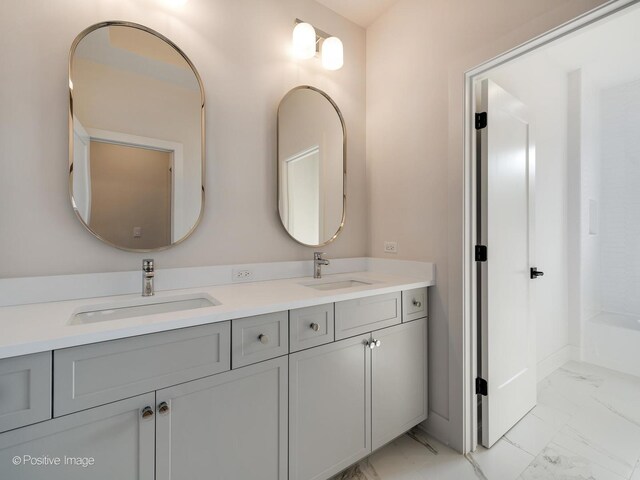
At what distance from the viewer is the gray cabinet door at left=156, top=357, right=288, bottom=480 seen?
0.97 meters

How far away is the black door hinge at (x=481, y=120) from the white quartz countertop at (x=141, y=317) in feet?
3.02

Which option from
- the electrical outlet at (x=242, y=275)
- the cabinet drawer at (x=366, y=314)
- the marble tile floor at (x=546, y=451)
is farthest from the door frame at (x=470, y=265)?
the electrical outlet at (x=242, y=275)

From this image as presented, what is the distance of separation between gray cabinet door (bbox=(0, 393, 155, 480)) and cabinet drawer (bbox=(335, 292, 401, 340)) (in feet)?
2.54

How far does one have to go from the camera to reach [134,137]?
4.58ft

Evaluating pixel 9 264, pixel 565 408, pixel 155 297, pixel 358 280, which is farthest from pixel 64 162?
pixel 565 408

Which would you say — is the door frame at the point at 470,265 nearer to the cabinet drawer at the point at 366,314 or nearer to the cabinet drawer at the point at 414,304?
the cabinet drawer at the point at 414,304

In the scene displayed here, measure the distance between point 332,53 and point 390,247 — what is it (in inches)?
51.3

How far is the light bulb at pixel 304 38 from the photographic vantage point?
1792 mm

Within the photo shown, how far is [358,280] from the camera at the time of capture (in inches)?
74.6

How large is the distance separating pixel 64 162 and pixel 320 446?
162 centimetres

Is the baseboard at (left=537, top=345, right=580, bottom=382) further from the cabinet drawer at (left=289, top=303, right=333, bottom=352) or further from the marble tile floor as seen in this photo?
the cabinet drawer at (left=289, top=303, right=333, bottom=352)

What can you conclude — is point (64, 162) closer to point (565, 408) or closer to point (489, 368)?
point (489, 368)

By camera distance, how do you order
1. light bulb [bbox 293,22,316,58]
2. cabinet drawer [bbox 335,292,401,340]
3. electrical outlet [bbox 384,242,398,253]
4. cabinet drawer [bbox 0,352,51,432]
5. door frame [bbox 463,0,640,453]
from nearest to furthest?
cabinet drawer [bbox 0,352,51,432], cabinet drawer [bbox 335,292,401,340], door frame [bbox 463,0,640,453], light bulb [bbox 293,22,316,58], electrical outlet [bbox 384,242,398,253]

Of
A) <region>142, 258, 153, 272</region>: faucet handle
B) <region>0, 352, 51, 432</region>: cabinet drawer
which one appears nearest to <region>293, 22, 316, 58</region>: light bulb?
<region>142, 258, 153, 272</region>: faucet handle
